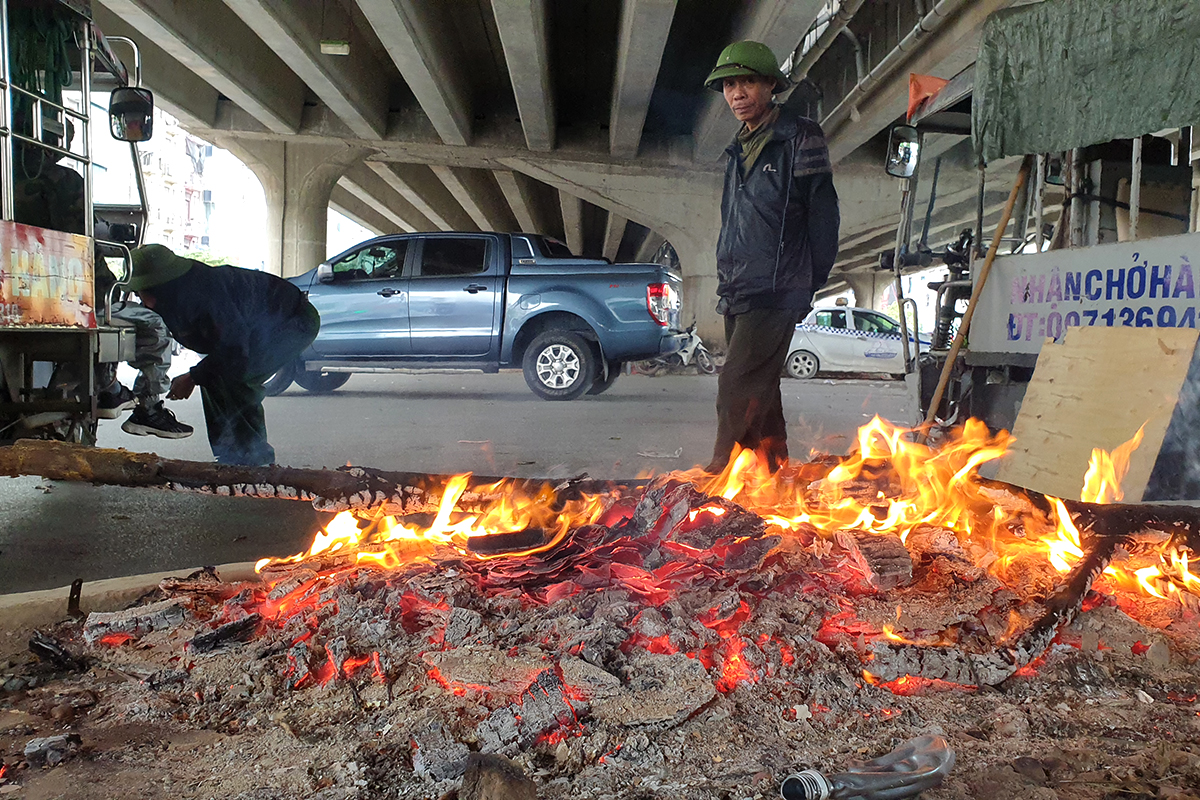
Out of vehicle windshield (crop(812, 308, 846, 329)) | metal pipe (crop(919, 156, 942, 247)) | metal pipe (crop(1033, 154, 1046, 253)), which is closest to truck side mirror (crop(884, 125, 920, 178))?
metal pipe (crop(919, 156, 942, 247))

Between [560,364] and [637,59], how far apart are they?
4.51 meters

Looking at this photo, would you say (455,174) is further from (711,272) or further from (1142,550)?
(1142,550)

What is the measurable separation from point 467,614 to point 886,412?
9.31 m

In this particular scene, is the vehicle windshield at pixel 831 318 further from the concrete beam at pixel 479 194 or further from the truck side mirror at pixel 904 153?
the truck side mirror at pixel 904 153

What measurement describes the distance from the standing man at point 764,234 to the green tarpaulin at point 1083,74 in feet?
5.01

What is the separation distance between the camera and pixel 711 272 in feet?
60.4

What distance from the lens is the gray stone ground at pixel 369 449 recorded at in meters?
4.13

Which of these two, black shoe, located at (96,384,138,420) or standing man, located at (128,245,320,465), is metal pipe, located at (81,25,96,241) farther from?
black shoe, located at (96,384,138,420)

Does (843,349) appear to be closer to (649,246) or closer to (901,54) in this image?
(901,54)

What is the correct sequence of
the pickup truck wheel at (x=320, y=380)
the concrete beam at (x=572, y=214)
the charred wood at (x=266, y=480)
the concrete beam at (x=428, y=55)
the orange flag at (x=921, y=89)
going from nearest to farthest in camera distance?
the charred wood at (x=266, y=480), the orange flag at (x=921, y=89), the concrete beam at (x=428, y=55), the pickup truck wheel at (x=320, y=380), the concrete beam at (x=572, y=214)

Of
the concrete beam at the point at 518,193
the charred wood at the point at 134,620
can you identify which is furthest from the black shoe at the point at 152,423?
the concrete beam at the point at 518,193

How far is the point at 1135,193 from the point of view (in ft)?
14.9

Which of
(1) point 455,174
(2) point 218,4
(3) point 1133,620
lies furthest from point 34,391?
(1) point 455,174

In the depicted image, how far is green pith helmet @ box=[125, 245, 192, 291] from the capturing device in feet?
16.7
